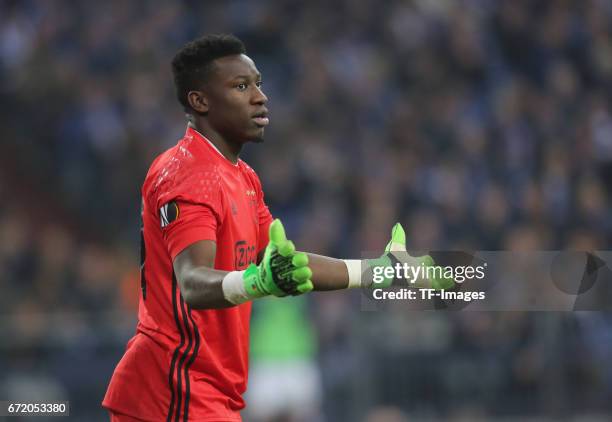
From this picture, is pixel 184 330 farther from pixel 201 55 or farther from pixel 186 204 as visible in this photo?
pixel 201 55

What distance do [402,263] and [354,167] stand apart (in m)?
8.07

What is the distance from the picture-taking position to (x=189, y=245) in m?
4.03

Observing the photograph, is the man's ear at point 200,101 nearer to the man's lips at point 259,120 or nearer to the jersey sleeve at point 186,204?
the man's lips at point 259,120

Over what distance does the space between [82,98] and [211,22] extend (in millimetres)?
2061

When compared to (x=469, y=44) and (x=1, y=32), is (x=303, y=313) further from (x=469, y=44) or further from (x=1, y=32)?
(x=1, y=32)

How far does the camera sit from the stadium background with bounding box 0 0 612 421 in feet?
29.7

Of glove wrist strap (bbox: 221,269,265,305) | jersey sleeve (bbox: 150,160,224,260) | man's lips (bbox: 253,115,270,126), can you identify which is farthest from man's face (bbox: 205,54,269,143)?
glove wrist strap (bbox: 221,269,265,305)

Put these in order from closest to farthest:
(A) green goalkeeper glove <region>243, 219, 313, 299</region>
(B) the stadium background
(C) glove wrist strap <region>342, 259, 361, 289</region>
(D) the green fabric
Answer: (A) green goalkeeper glove <region>243, 219, 313, 299</region>
(C) glove wrist strap <region>342, 259, 361, 289</region>
(B) the stadium background
(D) the green fabric

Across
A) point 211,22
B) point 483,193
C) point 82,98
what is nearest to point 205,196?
point 483,193

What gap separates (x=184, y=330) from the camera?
4.36m

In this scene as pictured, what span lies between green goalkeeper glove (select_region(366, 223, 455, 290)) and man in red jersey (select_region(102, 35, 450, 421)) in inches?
0.5

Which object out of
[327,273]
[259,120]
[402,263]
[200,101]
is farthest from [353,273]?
[200,101]

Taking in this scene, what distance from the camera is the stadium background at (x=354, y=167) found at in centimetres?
905
